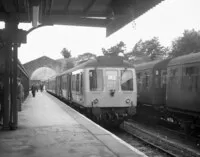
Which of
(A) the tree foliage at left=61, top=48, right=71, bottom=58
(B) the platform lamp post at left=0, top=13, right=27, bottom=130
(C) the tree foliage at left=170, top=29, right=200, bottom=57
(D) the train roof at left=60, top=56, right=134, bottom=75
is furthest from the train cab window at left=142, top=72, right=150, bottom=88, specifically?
(A) the tree foliage at left=61, top=48, right=71, bottom=58

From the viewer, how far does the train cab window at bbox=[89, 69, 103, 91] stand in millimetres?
14531

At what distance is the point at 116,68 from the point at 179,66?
286 cm

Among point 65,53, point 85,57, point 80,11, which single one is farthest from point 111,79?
point 65,53

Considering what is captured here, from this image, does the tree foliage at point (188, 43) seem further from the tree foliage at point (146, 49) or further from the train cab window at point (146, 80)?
the train cab window at point (146, 80)

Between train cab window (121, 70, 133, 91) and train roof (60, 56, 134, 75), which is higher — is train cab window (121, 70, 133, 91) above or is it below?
below

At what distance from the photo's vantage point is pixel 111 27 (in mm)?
10281

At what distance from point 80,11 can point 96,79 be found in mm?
5280

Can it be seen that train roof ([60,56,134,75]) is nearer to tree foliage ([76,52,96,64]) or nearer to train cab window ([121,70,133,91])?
train cab window ([121,70,133,91])

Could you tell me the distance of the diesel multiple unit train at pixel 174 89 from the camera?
11.7 meters

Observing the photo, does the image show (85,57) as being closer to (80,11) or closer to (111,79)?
(111,79)

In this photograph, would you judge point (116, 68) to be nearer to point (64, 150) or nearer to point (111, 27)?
point (111, 27)

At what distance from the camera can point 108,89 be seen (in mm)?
14547

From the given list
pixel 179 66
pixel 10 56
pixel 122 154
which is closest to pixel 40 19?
pixel 10 56

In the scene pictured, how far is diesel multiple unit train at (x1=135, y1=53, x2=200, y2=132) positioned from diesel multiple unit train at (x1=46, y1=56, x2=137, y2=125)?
1.41m
